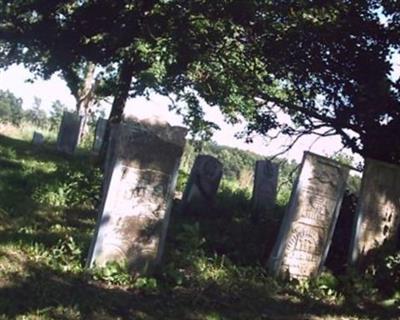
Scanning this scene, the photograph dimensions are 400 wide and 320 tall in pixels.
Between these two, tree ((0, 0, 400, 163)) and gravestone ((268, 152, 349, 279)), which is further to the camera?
tree ((0, 0, 400, 163))

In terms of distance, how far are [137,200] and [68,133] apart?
1263 centimetres

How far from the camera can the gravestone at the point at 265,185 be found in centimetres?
1243

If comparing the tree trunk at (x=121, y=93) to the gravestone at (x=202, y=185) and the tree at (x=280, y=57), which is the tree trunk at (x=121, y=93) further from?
the gravestone at (x=202, y=185)

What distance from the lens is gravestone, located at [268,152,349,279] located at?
781 cm

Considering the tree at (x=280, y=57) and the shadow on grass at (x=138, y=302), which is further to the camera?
the tree at (x=280, y=57)

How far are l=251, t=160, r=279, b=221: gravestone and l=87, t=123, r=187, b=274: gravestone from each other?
5437 mm

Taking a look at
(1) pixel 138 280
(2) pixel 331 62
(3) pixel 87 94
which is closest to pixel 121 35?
(2) pixel 331 62

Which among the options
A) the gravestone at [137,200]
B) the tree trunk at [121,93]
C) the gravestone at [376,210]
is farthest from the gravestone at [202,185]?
the tree trunk at [121,93]

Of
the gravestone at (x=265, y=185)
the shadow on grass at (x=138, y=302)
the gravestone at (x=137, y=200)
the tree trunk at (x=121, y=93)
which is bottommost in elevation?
the shadow on grass at (x=138, y=302)

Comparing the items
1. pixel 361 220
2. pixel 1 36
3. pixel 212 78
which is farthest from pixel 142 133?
pixel 1 36

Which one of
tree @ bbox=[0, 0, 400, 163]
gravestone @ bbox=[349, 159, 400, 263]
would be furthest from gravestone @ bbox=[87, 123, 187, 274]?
tree @ bbox=[0, 0, 400, 163]

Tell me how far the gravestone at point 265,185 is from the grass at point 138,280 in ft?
7.75

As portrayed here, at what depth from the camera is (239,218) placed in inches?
436

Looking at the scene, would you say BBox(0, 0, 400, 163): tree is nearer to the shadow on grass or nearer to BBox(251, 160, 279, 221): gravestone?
BBox(251, 160, 279, 221): gravestone
